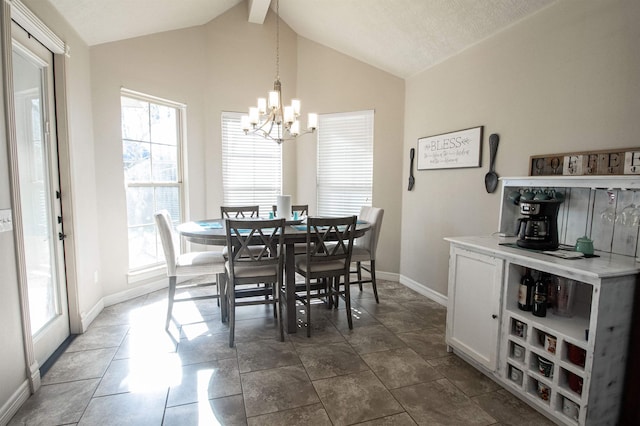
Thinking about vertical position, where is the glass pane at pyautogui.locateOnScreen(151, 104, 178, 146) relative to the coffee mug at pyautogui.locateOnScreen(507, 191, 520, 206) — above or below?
above

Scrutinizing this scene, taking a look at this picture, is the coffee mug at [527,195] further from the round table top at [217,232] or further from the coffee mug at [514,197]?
the round table top at [217,232]

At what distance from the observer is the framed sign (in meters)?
3.06

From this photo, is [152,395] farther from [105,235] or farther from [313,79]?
[313,79]

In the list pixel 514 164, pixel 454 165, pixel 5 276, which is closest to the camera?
pixel 5 276

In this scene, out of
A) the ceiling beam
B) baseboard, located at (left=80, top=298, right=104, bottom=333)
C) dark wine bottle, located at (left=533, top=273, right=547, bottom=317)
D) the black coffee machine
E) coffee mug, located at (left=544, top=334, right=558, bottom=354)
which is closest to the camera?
coffee mug, located at (left=544, top=334, right=558, bottom=354)

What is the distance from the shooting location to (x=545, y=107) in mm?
2422

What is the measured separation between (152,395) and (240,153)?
3.21m

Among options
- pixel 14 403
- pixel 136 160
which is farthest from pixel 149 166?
pixel 14 403

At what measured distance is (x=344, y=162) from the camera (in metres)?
4.56

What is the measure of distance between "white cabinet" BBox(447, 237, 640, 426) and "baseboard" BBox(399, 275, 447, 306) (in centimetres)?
106

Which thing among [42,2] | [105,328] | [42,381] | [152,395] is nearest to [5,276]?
[42,381]

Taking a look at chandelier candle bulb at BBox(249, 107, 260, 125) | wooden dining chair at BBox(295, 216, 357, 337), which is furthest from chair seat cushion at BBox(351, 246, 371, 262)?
chandelier candle bulb at BBox(249, 107, 260, 125)

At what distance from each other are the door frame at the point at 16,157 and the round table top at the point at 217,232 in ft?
3.00

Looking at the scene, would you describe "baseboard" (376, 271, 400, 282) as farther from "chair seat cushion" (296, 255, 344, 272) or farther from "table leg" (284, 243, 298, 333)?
"table leg" (284, 243, 298, 333)
